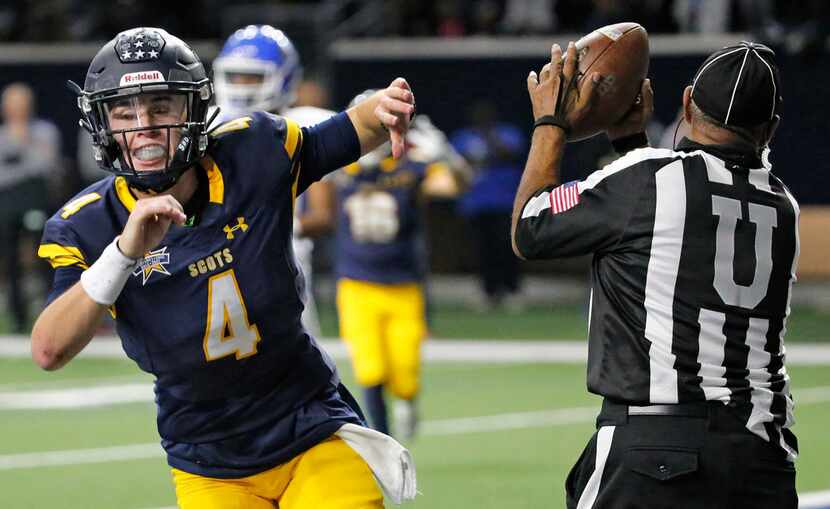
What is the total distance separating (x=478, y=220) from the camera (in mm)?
16531

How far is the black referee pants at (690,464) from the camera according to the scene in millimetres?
3855

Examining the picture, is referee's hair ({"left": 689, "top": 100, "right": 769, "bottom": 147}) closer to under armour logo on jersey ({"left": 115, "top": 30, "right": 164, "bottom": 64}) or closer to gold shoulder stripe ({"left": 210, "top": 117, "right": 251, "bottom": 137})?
gold shoulder stripe ({"left": 210, "top": 117, "right": 251, "bottom": 137})

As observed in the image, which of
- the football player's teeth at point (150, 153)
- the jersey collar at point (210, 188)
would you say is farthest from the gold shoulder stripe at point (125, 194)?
the football player's teeth at point (150, 153)

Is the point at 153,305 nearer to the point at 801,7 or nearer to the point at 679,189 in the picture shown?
the point at 679,189

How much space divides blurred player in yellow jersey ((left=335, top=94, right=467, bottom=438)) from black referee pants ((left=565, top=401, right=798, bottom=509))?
436 cm

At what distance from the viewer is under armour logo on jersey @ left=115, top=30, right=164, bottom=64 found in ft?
13.6

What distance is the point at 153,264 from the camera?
409 centimetres

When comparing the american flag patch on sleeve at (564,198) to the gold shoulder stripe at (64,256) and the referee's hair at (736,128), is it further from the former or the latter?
the gold shoulder stripe at (64,256)

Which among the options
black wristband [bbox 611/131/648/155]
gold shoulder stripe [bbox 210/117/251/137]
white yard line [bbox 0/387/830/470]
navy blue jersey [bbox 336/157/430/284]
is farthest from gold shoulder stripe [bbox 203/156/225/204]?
white yard line [bbox 0/387/830/470]

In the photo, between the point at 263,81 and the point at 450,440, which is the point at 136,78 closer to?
the point at 263,81

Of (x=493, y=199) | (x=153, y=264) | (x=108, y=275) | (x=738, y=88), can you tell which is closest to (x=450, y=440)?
(x=153, y=264)

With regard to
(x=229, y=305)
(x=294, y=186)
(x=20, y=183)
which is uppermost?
(x=294, y=186)

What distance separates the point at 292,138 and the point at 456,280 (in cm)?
1310

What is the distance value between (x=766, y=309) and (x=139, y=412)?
275 inches
